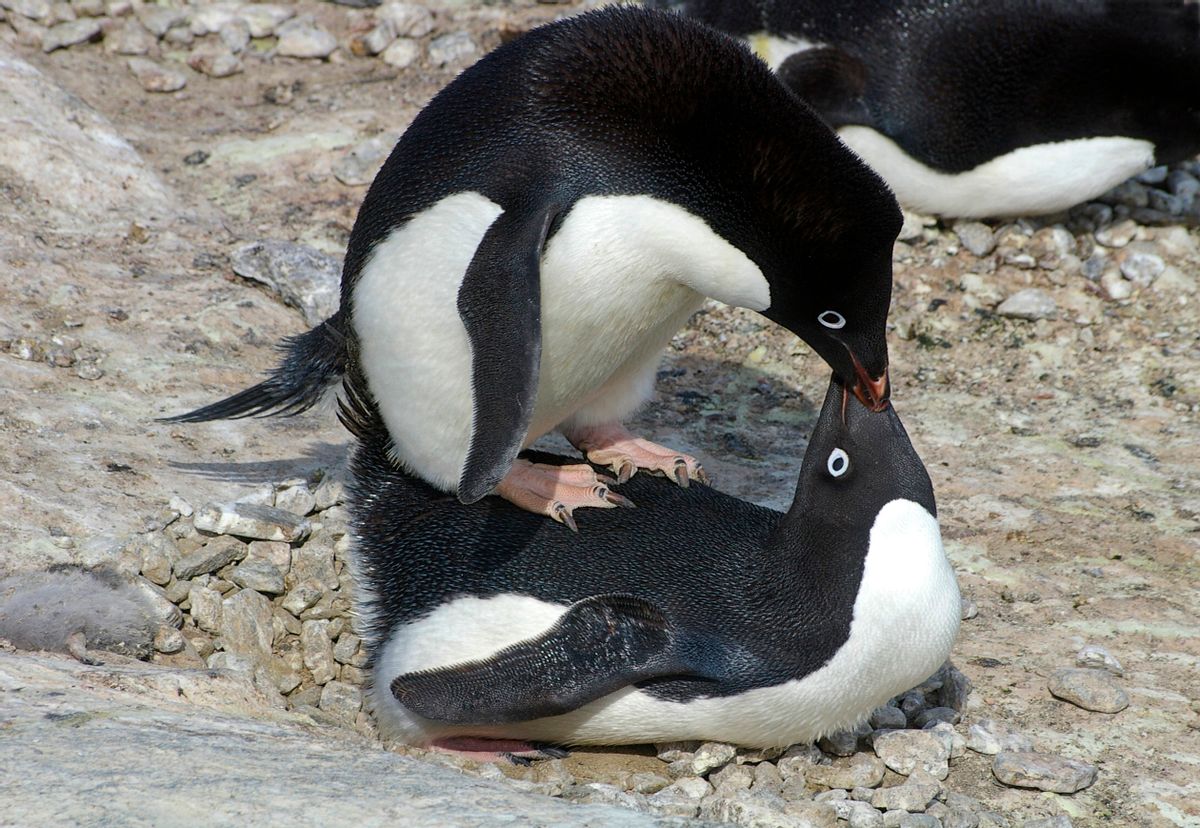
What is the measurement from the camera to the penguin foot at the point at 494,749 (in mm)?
2672

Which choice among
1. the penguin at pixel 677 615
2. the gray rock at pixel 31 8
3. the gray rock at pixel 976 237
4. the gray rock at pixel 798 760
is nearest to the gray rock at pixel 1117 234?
the gray rock at pixel 976 237

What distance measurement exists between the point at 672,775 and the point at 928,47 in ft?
10.3

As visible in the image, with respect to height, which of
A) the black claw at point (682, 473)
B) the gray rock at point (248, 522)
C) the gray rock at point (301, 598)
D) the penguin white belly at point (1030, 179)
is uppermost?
the penguin white belly at point (1030, 179)

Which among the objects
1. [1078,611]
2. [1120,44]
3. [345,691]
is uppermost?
[1120,44]

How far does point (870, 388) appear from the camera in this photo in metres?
2.73

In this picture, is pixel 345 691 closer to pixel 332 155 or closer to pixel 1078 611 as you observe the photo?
pixel 1078 611

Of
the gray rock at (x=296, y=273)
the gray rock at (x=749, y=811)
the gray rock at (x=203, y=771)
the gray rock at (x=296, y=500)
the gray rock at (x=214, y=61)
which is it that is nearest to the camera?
the gray rock at (x=203, y=771)

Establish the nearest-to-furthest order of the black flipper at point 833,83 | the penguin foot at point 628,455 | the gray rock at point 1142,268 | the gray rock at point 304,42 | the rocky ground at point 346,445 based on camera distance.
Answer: the rocky ground at point 346,445 → the penguin foot at point 628,455 → the gray rock at point 1142,268 → the black flipper at point 833,83 → the gray rock at point 304,42

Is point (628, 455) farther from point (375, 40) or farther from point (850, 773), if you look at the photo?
point (375, 40)

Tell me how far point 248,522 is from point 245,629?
0.24 metres

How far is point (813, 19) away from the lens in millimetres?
5105

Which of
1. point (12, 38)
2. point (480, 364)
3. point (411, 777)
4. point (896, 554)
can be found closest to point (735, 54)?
point (480, 364)

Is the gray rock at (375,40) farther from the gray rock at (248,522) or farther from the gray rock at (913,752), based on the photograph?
the gray rock at (913,752)

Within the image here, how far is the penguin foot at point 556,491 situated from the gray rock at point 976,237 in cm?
236
